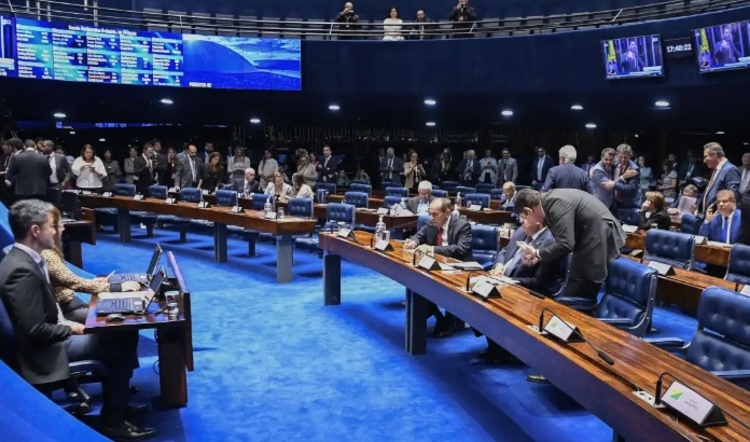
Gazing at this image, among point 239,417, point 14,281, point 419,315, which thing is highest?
point 14,281

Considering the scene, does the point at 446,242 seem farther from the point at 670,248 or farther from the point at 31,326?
the point at 31,326

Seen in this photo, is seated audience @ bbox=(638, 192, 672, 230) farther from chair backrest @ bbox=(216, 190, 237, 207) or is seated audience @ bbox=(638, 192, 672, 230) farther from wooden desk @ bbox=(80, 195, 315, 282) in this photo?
chair backrest @ bbox=(216, 190, 237, 207)

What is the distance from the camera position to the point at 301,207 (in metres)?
7.61

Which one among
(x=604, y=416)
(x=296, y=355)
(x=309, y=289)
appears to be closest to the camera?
(x=604, y=416)

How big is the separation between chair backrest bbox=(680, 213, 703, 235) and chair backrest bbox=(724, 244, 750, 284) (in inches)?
57.6

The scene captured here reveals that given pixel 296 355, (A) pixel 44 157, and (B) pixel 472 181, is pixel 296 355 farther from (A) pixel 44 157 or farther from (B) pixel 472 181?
(B) pixel 472 181

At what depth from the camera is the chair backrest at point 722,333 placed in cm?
271

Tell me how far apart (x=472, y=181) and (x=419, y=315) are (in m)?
9.11

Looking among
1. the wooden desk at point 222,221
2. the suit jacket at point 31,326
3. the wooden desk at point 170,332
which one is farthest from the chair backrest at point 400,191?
the suit jacket at point 31,326

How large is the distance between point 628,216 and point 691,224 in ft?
2.51

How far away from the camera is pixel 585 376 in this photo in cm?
223

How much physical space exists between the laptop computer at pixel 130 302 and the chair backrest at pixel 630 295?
246 cm

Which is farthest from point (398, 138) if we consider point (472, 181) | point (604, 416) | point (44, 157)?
point (604, 416)

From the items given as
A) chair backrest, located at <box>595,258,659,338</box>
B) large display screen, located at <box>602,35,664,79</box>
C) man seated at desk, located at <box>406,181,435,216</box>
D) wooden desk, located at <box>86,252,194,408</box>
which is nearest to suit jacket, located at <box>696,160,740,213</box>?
chair backrest, located at <box>595,258,659,338</box>
